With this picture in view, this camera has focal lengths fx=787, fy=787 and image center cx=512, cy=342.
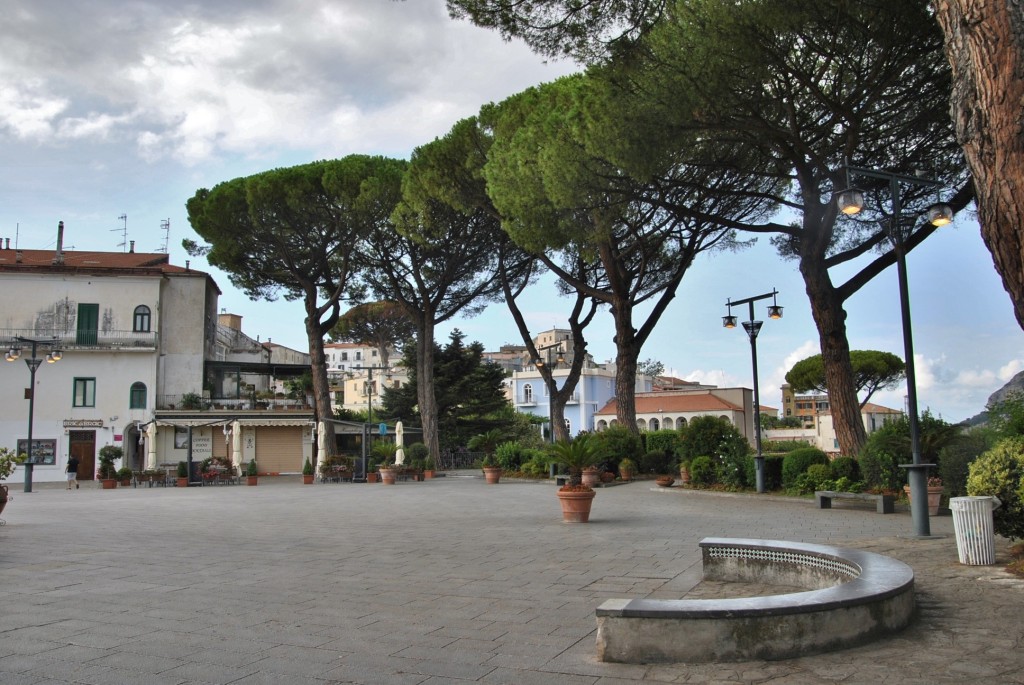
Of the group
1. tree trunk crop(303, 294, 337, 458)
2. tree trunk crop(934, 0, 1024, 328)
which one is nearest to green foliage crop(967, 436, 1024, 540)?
tree trunk crop(934, 0, 1024, 328)

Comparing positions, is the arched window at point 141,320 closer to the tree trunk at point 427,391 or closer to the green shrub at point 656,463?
the tree trunk at point 427,391

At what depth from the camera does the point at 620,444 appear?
23391mm

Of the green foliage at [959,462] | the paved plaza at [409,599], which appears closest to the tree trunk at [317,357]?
the paved plaza at [409,599]

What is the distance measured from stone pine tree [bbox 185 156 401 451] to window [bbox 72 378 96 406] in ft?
26.4

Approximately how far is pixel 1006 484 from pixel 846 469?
906cm

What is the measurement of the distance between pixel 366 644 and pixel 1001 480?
5.67 m

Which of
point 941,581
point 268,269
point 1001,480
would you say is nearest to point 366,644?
point 941,581

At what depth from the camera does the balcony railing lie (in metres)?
35.7

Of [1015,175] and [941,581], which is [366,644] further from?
[1015,175]

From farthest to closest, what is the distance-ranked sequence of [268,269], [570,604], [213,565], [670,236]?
→ [268,269], [670,236], [213,565], [570,604]

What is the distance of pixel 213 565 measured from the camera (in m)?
8.30

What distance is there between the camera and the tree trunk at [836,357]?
1655 cm

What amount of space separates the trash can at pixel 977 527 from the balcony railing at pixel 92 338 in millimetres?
36115

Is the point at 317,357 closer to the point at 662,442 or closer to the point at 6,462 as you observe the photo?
the point at 662,442
